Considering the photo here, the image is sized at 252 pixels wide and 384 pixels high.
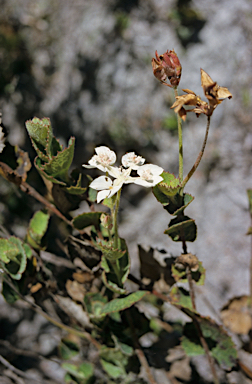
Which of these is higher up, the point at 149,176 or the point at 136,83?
the point at 136,83

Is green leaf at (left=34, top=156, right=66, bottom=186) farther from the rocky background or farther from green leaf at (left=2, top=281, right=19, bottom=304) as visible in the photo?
the rocky background

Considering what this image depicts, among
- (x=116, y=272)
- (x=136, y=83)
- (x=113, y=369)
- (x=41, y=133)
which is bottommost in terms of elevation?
(x=113, y=369)

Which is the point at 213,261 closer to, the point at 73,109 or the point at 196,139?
the point at 196,139

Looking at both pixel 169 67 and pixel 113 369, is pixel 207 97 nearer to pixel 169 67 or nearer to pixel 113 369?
pixel 169 67

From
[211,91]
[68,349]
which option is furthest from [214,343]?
[211,91]

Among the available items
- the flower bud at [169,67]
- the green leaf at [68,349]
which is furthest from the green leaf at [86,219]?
the green leaf at [68,349]

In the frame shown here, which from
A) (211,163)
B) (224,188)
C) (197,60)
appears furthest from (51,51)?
(224,188)
